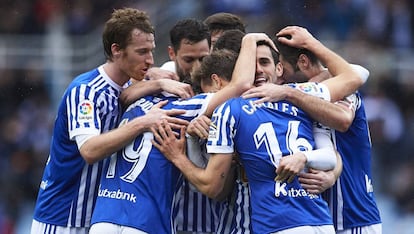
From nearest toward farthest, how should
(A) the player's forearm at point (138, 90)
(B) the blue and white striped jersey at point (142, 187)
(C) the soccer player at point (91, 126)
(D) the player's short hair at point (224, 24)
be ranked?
1. (B) the blue and white striped jersey at point (142, 187)
2. (C) the soccer player at point (91, 126)
3. (A) the player's forearm at point (138, 90)
4. (D) the player's short hair at point (224, 24)

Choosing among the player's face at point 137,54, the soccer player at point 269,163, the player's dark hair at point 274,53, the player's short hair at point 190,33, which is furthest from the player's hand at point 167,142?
the player's short hair at point 190,33

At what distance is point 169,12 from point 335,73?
1039cm

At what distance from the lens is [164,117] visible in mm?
8305

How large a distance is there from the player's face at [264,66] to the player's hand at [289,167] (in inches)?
31.5

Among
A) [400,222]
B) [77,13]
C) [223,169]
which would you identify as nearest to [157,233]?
[223,169]

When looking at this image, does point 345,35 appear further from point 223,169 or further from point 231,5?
point 223,169

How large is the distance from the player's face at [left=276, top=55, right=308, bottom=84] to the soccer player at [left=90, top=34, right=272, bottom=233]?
38 centimetres

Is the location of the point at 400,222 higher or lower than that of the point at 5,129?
lower

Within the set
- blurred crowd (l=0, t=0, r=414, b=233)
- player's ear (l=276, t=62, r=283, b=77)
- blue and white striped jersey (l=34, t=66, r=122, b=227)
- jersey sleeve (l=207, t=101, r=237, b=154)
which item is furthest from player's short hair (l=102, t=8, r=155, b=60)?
blurred crowd (l=0, t=0, r=414, b=233)

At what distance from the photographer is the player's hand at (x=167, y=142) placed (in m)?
8.23

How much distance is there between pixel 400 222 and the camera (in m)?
15.5

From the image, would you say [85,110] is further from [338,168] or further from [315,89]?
[338,168]

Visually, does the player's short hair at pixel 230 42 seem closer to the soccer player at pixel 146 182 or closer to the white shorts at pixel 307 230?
the soccer player at pixel 146 182

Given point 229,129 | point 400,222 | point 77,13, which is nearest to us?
point 229,129
